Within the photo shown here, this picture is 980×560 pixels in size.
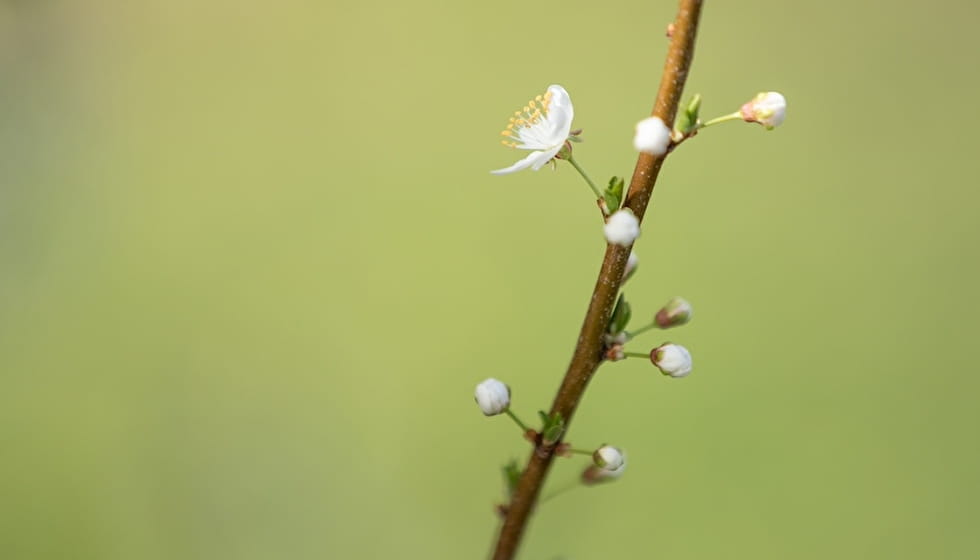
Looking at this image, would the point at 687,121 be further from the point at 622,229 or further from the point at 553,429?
the point at 553,429

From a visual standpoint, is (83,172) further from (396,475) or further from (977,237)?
(977,237)

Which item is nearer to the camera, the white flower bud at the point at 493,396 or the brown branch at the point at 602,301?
the brown branch at the point at 602,301

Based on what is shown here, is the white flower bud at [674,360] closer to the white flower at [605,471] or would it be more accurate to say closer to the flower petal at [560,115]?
the white flower at [605,471]

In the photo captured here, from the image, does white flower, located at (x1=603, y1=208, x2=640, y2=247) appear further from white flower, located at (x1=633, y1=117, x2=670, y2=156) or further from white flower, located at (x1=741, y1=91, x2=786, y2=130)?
white flower, located at (x1=741, y1=91, x2=786, y2=130)

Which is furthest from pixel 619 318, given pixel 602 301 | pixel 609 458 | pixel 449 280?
pixel 449 280

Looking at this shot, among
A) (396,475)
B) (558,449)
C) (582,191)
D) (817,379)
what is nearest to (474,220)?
(582,191)

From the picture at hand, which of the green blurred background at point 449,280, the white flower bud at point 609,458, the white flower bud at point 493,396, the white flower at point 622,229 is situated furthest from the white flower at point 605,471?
the green blurred background at point 449,280

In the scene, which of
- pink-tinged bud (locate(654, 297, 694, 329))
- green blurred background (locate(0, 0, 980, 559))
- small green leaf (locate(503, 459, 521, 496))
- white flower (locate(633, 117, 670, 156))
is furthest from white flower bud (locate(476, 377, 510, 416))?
green blurred background (locate(0, 0, 980, 559))
